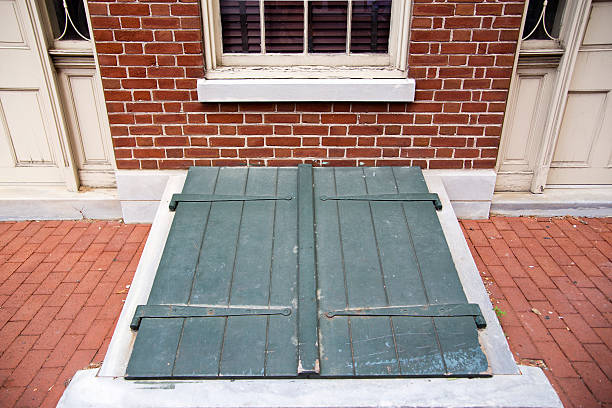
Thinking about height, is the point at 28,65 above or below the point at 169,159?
above

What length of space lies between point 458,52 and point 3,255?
3792 mm

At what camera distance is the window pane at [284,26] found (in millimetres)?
3145

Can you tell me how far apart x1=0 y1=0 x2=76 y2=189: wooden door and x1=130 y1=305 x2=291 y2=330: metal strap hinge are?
2027 mm

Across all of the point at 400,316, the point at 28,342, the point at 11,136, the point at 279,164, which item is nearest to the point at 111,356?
the point at 28,342

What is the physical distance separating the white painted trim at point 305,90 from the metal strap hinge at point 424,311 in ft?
5.20

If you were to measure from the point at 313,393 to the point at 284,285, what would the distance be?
0.64 metres

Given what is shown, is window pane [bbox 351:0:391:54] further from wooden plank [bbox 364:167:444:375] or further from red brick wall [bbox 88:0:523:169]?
wooden plank [bbox 364:167:444:375]

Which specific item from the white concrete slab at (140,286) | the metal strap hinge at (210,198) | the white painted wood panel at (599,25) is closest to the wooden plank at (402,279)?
the metal strap hinge at (210,198)

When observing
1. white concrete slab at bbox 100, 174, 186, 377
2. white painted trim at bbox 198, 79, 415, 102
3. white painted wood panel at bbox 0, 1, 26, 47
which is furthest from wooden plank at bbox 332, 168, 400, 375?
white painted wood panel at bbox 0, 1, 26, 47

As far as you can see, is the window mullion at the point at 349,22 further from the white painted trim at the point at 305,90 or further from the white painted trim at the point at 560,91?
the white painted trim at the point at 560,91

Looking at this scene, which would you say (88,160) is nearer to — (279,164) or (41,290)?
(41,290)

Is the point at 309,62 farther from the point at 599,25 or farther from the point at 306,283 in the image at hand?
the point at 599,25

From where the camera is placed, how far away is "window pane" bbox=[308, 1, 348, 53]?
3.15m

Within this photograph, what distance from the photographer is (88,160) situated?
379 cm
